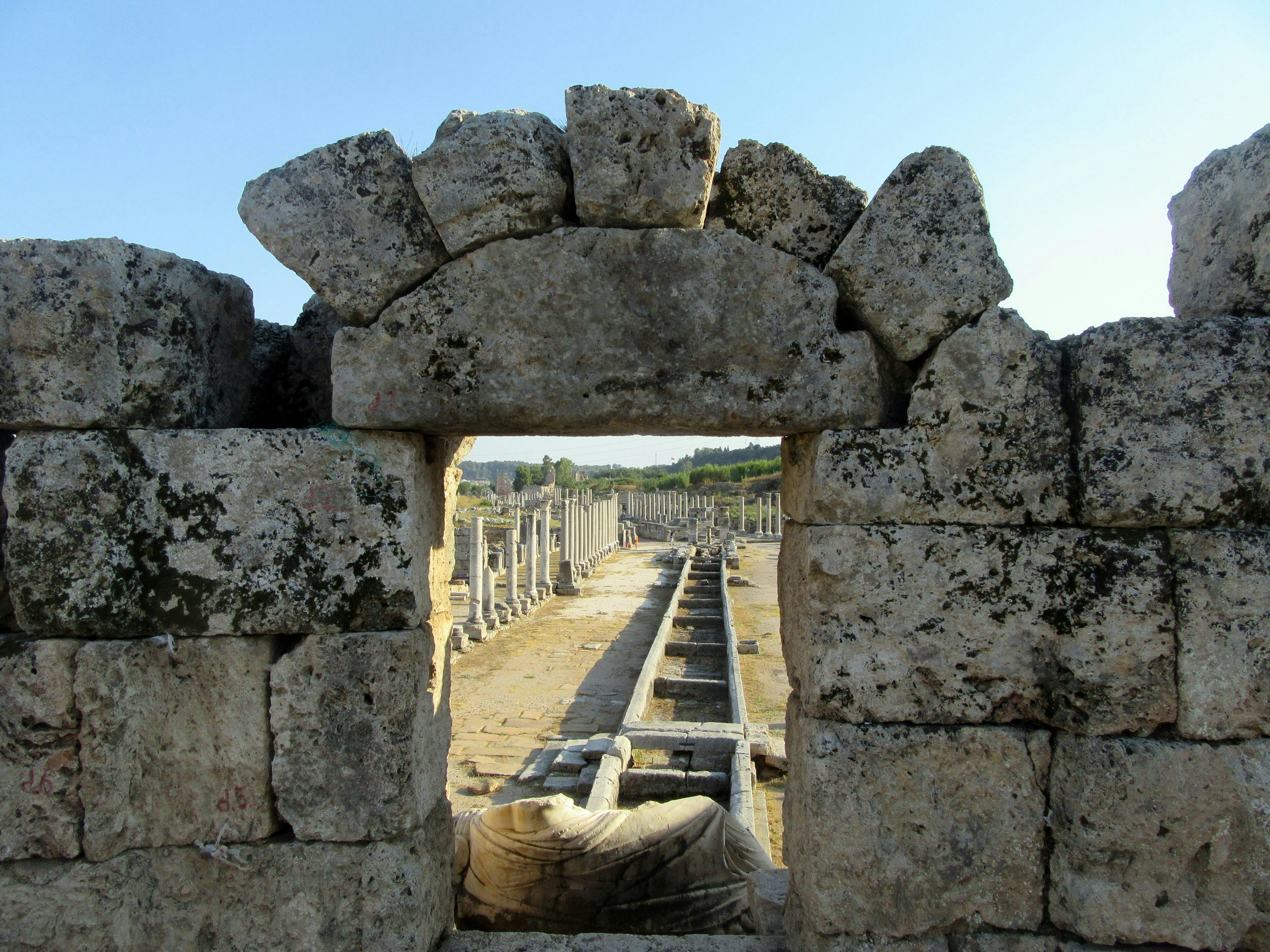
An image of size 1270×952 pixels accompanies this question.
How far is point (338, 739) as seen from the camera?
2566 mm

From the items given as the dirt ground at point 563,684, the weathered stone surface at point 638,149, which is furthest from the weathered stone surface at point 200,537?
the dirt ground at point 563,684

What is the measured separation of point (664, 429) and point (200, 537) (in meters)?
1.62

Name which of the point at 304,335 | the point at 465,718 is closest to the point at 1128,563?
the point at 304,335

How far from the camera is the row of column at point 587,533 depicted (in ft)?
71.2

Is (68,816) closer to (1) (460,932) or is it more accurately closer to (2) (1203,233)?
(1) (460,932)

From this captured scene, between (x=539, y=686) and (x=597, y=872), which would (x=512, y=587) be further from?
(x=597, y=872)

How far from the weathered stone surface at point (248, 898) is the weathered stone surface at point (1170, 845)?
2253 millimetres

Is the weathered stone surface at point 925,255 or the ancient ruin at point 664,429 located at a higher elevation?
the weathered stone surface at point 925,255

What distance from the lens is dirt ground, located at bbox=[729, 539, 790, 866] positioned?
20.4 feet

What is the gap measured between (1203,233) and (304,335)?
11.8ft

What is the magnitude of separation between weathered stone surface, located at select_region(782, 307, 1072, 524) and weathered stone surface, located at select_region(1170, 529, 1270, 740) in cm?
46

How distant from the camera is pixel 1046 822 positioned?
8.13 ft

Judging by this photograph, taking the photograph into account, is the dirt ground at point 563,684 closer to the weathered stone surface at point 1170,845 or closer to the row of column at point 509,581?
the row of column at point 509,581

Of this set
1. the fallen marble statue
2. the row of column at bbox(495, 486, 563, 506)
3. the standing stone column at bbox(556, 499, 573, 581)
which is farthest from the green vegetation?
the fallen marble statue
